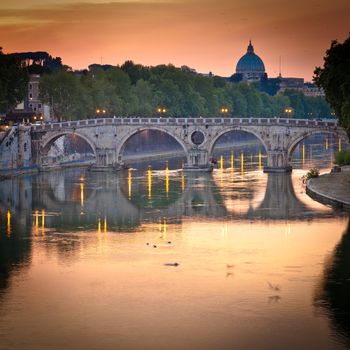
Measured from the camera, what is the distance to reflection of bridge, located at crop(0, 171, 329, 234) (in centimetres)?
6688

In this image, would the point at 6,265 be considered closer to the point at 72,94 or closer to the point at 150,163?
the point at 150,163

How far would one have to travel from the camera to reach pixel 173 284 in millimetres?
44906

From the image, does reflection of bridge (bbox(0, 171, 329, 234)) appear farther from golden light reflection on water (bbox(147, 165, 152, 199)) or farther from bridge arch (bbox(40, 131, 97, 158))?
bridge arch (bbox(40, 131, 97, 158))

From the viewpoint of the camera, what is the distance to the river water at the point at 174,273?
124 ft

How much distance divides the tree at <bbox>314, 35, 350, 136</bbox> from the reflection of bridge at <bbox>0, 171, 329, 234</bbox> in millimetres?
7978

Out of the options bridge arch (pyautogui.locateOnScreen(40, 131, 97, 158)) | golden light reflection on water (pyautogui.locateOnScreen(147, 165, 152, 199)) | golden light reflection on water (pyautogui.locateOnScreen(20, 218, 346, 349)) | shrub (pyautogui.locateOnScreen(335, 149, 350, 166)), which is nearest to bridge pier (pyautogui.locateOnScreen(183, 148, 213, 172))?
golden light reflection on water (pyautogui.locateOnScreen(147, 165, 152, 199))

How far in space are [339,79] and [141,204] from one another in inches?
801

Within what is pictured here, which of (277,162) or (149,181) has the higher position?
(277,162)

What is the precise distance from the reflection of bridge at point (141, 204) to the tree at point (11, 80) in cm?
2047

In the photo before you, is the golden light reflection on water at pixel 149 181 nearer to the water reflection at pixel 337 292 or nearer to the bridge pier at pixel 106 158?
the bridge pier at pixel 106 158

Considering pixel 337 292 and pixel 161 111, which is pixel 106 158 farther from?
pixel 337 292

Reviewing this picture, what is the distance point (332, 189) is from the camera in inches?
3029

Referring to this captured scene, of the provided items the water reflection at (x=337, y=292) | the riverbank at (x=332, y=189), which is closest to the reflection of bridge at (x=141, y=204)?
the riverbank at (x=332, y=189)

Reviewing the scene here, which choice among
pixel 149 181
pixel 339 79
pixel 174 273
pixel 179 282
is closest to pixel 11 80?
pixel 149 181
